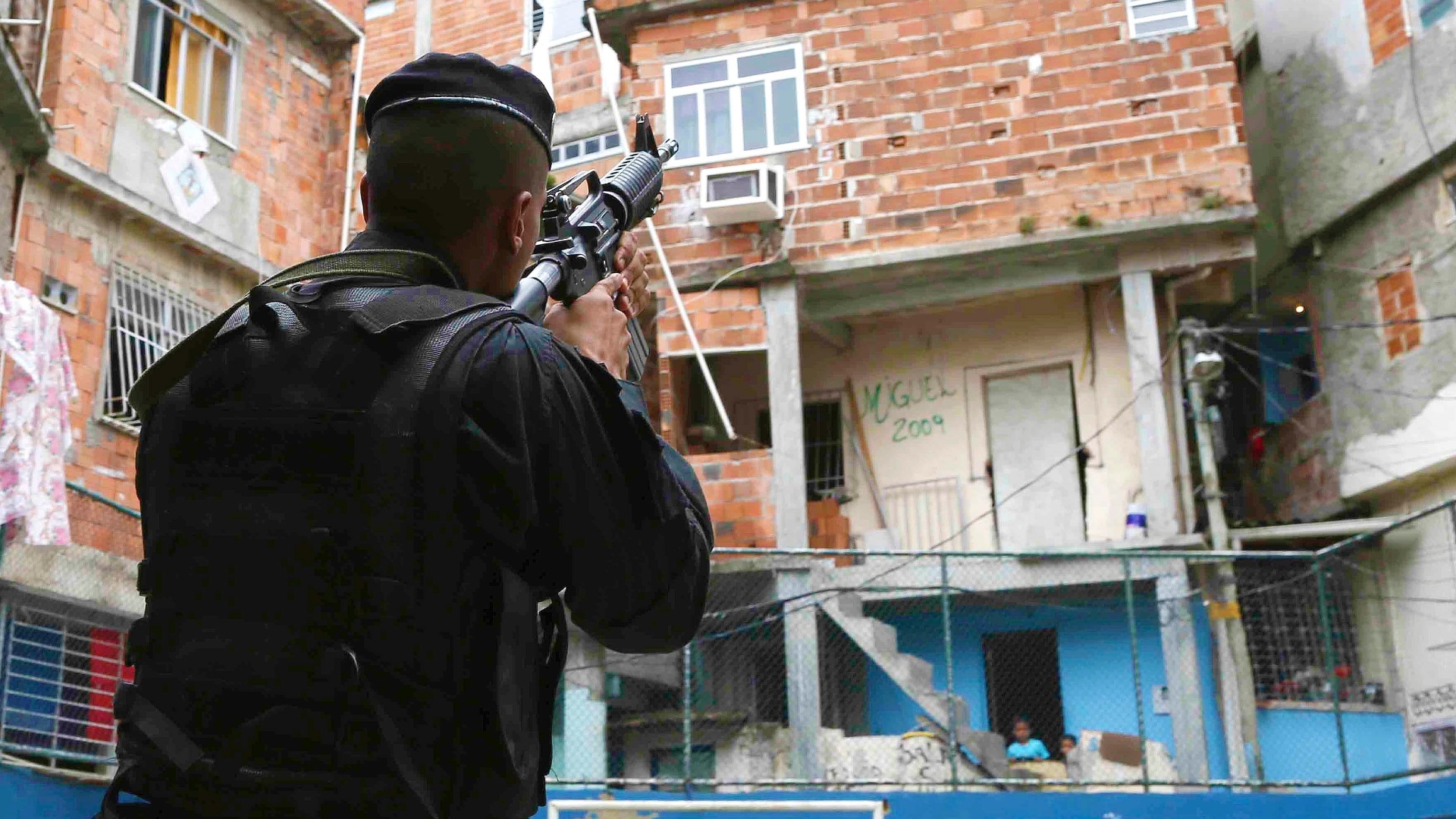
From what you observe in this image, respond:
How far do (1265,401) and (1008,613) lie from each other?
526 cm

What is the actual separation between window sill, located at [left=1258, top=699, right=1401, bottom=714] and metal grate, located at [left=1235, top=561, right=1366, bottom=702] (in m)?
0.04

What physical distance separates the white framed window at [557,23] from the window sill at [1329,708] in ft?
35.6

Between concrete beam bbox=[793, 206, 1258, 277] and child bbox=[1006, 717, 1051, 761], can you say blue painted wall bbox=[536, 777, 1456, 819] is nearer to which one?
child bbox=[1006, 717, 1051, 761]

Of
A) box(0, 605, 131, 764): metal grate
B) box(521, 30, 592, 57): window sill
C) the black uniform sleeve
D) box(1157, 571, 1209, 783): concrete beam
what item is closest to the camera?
the black uniform sleeve

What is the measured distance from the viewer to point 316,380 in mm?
1648

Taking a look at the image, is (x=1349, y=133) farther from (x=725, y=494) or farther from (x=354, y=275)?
(x=354, y=275)

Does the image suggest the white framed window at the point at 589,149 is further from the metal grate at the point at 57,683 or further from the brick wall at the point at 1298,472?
the metal grate at the point at 57,683

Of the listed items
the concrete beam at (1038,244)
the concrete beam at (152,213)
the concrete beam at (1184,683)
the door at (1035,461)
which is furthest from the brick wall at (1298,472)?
the concrete beam at (152,213)

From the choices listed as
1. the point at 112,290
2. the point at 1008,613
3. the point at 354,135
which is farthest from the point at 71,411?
the point at 1008,613

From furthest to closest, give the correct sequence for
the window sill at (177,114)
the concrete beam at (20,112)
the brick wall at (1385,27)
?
the brick wall at (1385,27) < the window sill at (177,114) < the concrete beam at (20,112)

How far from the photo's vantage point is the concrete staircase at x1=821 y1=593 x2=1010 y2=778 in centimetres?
1238

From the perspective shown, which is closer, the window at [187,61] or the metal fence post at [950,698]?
the metal fence post at [950,698]

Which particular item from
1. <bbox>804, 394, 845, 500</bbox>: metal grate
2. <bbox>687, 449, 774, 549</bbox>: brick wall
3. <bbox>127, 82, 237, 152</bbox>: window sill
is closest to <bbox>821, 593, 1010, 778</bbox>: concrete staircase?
<bbox>687, 449, 774, 549</bbox>: brick wall

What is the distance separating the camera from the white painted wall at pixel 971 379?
1589 cm
